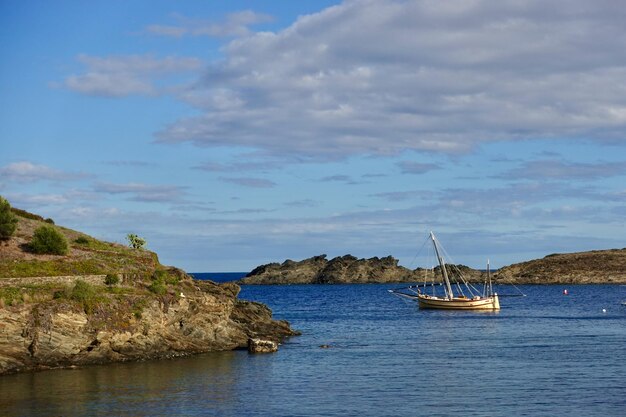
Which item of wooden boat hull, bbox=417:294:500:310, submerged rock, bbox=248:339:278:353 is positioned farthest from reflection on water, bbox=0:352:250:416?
wooden boat hull, bbox=417:294:500:310

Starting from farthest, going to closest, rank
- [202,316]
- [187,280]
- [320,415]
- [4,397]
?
[187,280] → [202,316] → [4,397] → [320,415]

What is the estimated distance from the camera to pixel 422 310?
499ft

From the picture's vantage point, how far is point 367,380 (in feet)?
200

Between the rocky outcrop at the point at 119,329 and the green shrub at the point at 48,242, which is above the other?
the green shrub at the point at 48,242

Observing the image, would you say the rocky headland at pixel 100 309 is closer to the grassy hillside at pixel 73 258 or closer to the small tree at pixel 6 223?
the grassy hillside at pixel 73 258

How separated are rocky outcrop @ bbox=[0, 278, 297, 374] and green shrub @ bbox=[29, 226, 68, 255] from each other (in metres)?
11.5

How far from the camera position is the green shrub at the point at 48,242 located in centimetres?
8081

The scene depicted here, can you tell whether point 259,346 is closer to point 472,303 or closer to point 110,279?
point 110,279

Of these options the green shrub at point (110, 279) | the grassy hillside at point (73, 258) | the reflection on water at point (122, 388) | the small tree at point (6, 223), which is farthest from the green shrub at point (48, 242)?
the reflection on water at point (122, 388)

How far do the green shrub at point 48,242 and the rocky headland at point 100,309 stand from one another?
812mm

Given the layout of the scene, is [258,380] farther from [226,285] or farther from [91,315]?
[226,285]

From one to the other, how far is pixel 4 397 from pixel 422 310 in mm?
107523

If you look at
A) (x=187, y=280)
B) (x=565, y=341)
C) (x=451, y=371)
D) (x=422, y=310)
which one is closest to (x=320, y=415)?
(x=451, y=371)

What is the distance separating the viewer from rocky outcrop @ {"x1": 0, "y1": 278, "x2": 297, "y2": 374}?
64.2 m
